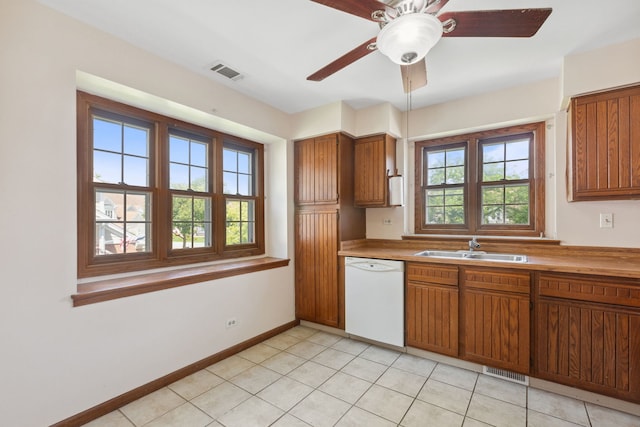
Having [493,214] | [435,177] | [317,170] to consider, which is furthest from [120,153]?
[493,214]

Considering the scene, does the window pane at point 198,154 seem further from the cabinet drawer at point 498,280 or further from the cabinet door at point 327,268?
A: the cabinet drawer at point 498,280

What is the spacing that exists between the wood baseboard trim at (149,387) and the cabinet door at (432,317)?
1573 mm

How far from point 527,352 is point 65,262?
3342 millimetres

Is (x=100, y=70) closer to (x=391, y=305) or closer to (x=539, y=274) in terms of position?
(x=391, y=305)

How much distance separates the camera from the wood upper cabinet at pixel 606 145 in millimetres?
2133

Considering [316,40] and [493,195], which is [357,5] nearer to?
[316,40]

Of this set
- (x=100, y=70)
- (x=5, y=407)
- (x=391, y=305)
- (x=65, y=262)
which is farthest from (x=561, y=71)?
(x=5, y=407)

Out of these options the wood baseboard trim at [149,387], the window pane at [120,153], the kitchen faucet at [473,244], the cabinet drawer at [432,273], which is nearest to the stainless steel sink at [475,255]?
the kitchen faucet at [473,244]

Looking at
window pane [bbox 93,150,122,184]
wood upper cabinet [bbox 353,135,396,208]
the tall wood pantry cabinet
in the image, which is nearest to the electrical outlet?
wood upper cabinet [bbox 353,135,396,208]

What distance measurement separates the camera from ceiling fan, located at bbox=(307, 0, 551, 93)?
1.31 m

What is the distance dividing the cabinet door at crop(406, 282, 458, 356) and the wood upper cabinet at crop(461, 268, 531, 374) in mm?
89

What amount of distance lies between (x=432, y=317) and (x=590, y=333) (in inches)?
42.3

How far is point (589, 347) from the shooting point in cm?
201

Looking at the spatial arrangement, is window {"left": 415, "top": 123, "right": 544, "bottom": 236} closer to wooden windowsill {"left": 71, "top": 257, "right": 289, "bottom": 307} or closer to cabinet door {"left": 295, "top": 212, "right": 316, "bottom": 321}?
cabinet door {"left": 295, "top": 212, "right": 316, "bottom": 321}
